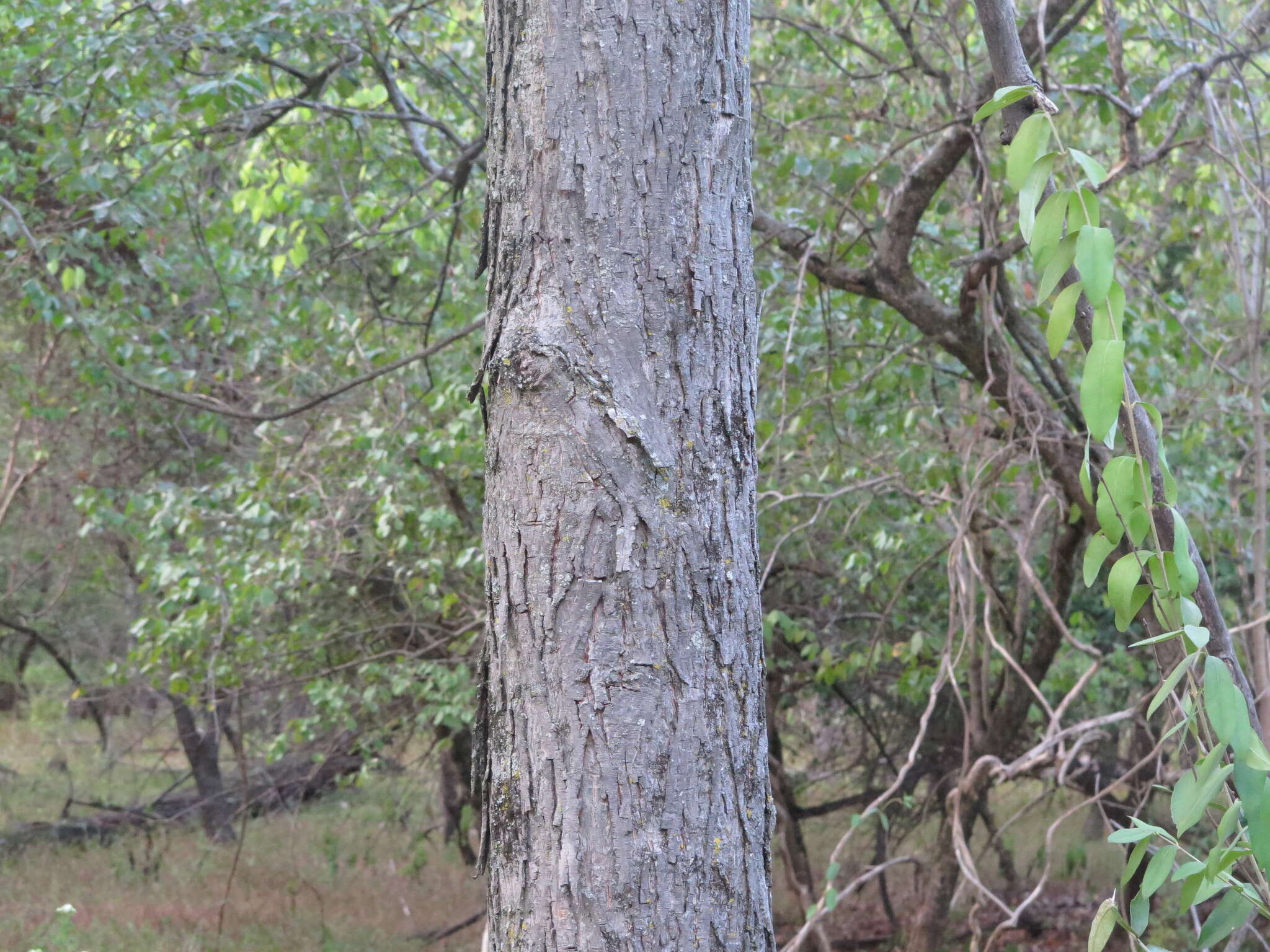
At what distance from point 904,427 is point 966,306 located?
5.08ft

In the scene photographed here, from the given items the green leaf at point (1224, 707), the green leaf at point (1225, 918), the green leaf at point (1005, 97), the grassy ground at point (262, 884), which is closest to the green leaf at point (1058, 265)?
the green leaf at point (1005, 97)

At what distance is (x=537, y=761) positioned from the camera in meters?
1.06

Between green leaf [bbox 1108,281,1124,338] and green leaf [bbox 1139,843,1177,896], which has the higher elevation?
green leaf [bbox 1108,281,1124,338]

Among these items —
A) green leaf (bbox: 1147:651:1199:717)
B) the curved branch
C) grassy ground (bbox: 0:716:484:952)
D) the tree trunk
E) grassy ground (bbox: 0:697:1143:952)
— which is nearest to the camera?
green leaf (bbox: 1147:651:1199:717)

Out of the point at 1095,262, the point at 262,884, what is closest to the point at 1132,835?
the point at 1095,262

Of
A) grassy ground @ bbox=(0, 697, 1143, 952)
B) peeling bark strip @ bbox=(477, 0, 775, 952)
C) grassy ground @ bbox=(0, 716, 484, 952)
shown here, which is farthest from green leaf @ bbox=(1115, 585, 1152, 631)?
grassy ground @ bbox=(0, 716, 484, 952)

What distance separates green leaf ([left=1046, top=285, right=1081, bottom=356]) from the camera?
98 centimetres

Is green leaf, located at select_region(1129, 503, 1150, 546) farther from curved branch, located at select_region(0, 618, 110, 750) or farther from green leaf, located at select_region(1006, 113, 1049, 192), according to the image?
curved branch, located at select_region(0, 618, 110, 750)

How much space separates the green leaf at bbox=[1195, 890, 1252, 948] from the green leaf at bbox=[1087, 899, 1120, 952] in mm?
72

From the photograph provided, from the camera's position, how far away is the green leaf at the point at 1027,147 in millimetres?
1008

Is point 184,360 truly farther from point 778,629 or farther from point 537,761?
point 537,761

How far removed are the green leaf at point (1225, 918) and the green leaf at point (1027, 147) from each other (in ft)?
2.20

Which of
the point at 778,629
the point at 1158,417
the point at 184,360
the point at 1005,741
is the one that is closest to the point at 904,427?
the point at 1005,741

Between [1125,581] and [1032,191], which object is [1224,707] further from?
[1032,191]
